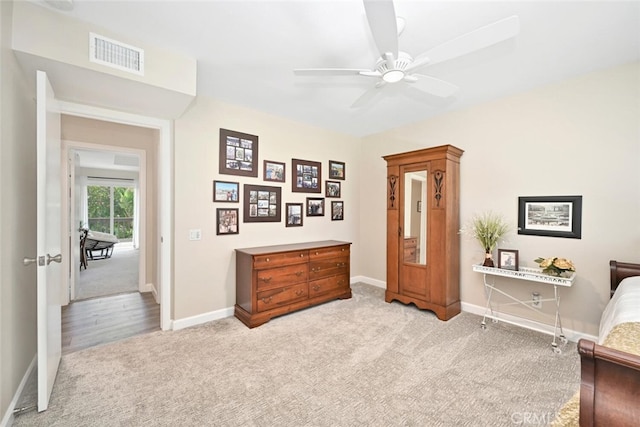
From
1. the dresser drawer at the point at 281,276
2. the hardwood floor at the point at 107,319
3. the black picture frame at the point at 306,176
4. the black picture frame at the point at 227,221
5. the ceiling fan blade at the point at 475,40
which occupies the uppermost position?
the ceiling fan blade at the point at 475,40

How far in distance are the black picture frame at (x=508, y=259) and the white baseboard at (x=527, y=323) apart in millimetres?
627

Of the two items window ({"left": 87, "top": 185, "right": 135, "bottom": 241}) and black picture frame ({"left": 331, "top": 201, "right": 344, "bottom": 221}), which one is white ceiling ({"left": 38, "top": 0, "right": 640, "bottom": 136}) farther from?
window ({"left": 87, "top": 185, "right": 135, "bottom": 241})

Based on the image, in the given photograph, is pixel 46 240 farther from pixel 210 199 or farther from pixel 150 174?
pixel 150 174

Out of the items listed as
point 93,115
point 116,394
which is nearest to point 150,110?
point 93,115

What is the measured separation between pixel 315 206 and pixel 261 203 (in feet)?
3.16

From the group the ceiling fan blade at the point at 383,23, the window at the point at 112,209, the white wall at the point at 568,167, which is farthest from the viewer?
the window at the point at 112,209

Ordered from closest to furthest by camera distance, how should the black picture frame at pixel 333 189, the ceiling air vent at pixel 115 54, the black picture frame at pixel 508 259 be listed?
the ceiling air vent at pixel 115 54 → the black picture frame at pixel 508 259 → the black picture frame at pixel 333 189

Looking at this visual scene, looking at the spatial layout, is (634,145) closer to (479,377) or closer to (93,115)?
(479,377)

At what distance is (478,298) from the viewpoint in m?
3.38

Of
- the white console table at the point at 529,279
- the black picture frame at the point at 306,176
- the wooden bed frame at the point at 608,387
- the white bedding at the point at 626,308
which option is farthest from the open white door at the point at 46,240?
the white console table at the point at 529,279

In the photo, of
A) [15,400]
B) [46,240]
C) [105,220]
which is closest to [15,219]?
[46,240]

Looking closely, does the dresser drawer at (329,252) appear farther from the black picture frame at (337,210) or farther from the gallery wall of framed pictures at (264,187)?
the black picture frame at (337,210)

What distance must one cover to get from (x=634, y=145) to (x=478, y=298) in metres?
2.09

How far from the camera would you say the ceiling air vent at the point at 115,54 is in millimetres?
1963
